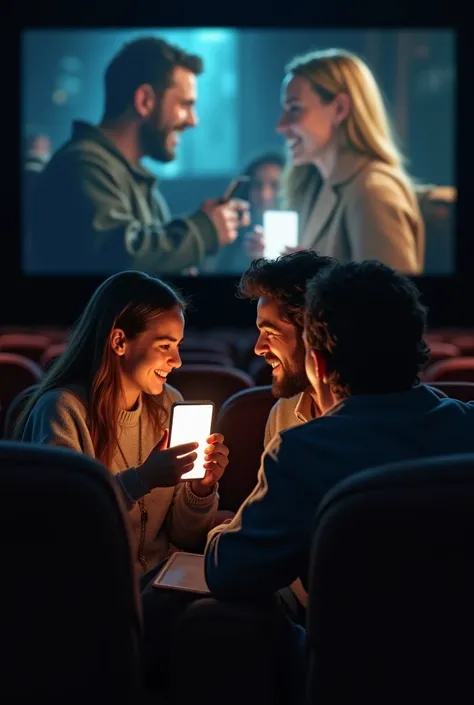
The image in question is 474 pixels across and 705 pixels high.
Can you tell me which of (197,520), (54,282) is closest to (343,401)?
(197,520)

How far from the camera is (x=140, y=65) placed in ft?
31.8

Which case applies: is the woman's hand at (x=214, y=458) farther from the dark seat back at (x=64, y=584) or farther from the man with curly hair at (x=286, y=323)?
the dark seat back at (x=64, y=584)

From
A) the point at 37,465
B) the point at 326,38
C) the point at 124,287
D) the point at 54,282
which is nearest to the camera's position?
the point at 37,465

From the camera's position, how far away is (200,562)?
196 cm

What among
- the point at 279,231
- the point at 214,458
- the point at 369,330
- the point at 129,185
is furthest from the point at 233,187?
the point at 369,330

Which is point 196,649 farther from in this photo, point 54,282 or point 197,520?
point 54,282

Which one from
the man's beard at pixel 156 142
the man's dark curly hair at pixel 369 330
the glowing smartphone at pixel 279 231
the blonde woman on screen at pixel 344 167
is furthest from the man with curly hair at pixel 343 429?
the man's beard at pixel 156 142

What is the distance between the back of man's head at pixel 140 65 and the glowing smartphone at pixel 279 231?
155 centimetres

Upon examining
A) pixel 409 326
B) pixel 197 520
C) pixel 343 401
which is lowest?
pixel 197 520

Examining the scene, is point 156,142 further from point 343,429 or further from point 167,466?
point 343,429

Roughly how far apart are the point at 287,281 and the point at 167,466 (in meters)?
0.52

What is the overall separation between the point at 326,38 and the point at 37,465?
888 centimetres

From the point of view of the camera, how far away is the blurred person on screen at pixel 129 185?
969 cm

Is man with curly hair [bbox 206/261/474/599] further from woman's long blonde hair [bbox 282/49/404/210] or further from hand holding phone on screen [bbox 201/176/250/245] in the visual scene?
woman's long blonde hair [bbox 282/49/404/210]
